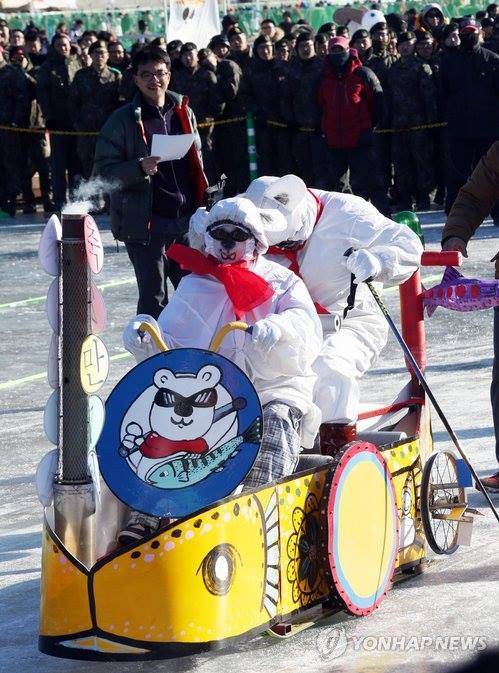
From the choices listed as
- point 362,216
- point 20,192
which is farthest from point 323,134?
point 362,216

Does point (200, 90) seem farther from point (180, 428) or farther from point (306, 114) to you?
point (180, 428)

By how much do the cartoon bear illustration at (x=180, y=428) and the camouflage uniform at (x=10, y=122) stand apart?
12837 millimetres

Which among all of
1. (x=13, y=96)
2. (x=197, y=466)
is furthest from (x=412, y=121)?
(x=197, y=466)

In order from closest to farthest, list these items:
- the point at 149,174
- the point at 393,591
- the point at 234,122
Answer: the point at 393,591 < the point at 149,174 < the point at 234,122

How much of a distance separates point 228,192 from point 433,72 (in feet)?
8.82

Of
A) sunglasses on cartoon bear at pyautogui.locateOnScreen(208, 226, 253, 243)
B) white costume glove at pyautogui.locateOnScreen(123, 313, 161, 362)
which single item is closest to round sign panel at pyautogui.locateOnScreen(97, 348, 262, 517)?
white costume glove at pyautogui.locateOnScreen(123, 313, 161, 362)

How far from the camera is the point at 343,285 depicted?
230 inches

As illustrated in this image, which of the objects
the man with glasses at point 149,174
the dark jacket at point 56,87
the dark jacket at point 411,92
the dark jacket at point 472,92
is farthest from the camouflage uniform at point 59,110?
the man with glasses at point 149,174

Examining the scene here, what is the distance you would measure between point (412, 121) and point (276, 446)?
11.5 m

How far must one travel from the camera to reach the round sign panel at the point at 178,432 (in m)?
4.45

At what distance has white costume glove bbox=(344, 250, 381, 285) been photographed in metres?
5.15

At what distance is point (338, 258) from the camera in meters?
5.78

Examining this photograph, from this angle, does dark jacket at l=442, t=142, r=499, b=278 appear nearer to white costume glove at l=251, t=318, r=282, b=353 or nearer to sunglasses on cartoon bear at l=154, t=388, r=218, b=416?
white costume glove at l=251, t=318, r=282, b=353

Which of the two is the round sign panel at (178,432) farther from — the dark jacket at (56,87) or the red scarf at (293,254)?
the dark jacket at (56,87)
